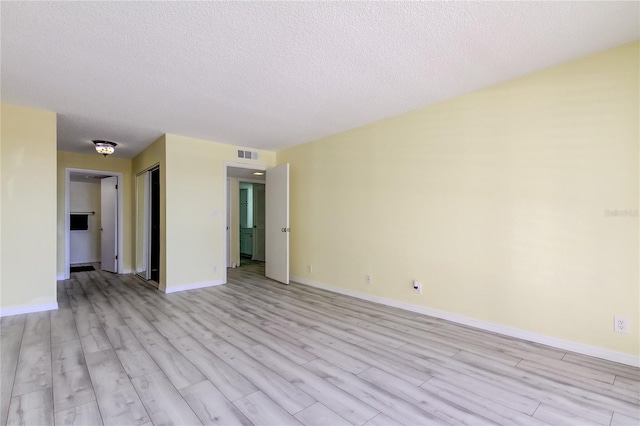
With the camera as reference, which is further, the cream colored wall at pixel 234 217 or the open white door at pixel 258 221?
the open white door at pixel 258 221

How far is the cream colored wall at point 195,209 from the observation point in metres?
4.52

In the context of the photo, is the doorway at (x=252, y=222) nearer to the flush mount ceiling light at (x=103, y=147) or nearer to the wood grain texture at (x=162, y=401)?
the flush mount ceiling light at (x=103, y=147)

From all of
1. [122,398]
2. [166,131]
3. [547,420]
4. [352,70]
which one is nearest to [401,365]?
[547,420]

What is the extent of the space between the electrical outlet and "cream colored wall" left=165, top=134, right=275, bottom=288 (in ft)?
15.8

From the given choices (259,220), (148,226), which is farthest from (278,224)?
(259,220)

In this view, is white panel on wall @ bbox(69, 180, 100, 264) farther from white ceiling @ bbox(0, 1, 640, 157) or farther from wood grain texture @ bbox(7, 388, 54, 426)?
wood grain texture @ bbox(7, 388, 54, 426)

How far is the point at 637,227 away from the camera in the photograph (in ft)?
7.21

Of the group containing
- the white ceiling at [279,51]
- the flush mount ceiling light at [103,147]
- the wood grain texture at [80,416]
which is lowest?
the wood grain texture at [80,416]

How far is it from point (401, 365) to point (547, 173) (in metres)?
2.06

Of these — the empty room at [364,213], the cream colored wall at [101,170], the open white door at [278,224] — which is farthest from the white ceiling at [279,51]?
the cream colored wall at [101,170]

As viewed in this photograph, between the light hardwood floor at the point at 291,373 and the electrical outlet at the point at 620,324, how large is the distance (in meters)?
0.27

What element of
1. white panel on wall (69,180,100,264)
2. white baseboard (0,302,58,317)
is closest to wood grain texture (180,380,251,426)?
white baseboard (0,302,58,317)

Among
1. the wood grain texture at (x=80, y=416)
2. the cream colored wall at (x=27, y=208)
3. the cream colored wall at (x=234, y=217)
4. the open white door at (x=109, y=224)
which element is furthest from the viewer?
the cream colored wall at (x=234, y=217)

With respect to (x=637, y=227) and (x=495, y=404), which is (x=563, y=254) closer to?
(x=637, y=227)
